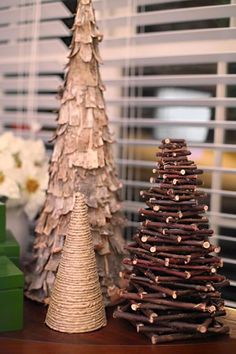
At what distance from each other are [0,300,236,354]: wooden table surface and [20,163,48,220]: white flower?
38 cm

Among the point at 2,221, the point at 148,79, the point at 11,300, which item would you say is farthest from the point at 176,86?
the point at 11,300

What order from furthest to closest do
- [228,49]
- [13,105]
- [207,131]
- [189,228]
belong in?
1. [13,105]
2. [207,131]
3. [228,49]
4. [189,228]

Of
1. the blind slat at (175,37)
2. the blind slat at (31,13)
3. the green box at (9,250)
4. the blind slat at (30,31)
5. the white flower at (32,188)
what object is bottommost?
the green box at (9,250)

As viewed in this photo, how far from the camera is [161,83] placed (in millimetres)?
1194

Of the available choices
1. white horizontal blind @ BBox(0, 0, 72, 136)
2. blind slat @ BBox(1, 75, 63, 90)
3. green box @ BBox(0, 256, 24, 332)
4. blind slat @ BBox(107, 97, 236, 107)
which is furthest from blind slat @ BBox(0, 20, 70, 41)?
green box @ BBox(0, 256, 24, 332)

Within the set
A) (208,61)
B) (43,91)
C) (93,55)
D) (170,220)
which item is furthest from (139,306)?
(43,91)

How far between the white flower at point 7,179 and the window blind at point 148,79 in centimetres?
23

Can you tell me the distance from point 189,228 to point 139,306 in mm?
150

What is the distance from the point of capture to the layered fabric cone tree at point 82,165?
3.16 ft

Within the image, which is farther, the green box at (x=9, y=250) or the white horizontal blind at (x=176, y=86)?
the white horizontal blind at (x=176, y=86)

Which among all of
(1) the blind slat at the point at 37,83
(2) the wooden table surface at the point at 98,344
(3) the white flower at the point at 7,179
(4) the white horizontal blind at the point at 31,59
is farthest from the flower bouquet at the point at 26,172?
(2) the wooden table surface at the point at 98,344

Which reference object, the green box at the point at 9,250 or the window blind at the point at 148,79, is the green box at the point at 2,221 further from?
the window blind at the point at 148,79

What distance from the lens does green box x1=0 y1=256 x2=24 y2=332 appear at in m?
0.84

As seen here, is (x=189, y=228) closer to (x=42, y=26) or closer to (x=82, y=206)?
(x=82, y=206)
